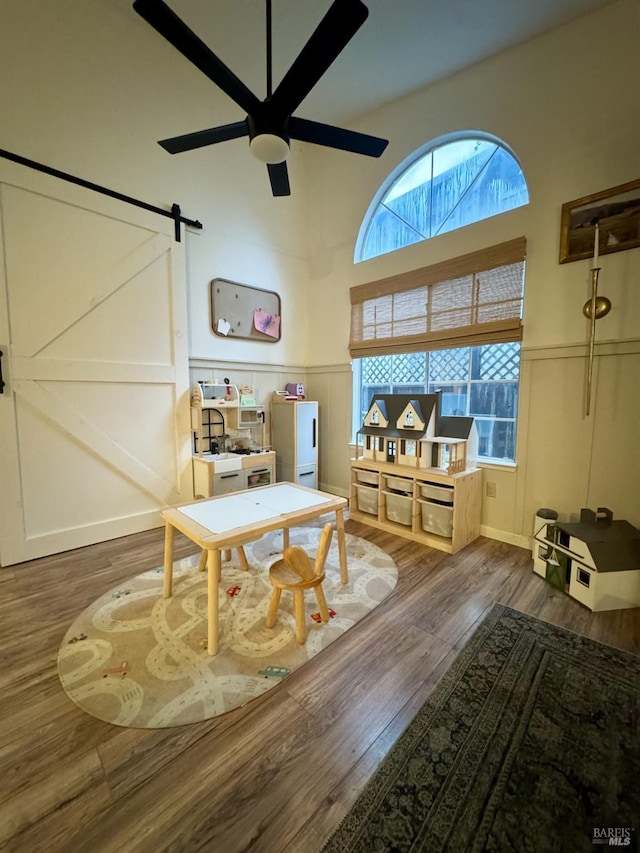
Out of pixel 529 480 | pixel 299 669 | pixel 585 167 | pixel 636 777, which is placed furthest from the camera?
pixel 529 480

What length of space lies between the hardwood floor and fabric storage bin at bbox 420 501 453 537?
28.7 inches

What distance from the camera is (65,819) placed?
1.07m

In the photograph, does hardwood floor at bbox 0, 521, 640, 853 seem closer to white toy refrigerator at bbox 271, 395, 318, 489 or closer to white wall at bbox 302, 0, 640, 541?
white wall at bbox 302, 0, 640, 541

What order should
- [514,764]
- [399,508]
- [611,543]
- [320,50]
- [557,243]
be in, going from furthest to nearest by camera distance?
[399,508] → [557,243] → [611,543] → [320,50] → [514,764]

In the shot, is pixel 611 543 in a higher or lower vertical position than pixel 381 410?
lower

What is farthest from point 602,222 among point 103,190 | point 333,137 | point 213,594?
point 103,190

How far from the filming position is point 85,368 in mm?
2895

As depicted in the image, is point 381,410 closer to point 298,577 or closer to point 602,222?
point 298,577

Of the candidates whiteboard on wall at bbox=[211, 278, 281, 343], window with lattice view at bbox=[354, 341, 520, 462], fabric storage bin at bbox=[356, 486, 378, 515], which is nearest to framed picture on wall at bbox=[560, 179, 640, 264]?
window with lattice view at bbox=[354, 341, 520, 462]

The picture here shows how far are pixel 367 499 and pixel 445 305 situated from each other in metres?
2.07

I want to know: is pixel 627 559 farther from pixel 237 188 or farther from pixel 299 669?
pixel 237 188

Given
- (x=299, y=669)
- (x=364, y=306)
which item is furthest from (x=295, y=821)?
(x=364, y=306)

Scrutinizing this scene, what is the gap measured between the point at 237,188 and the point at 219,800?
4.77 m

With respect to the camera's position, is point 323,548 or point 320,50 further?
point 323,548
